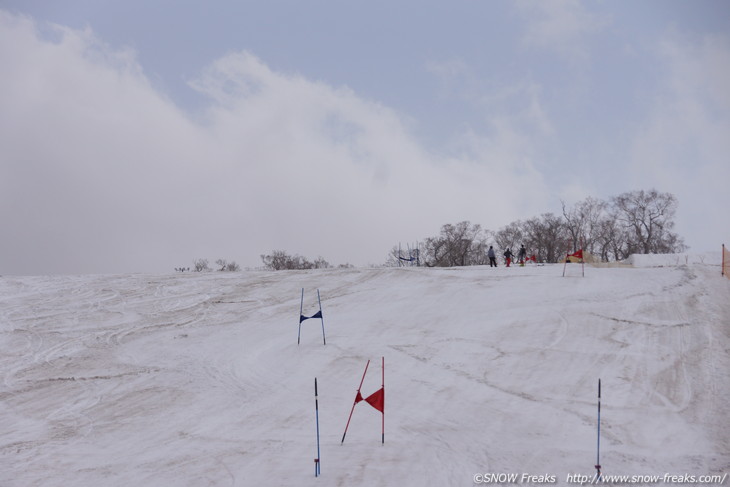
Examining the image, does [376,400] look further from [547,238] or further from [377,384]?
[547,238]

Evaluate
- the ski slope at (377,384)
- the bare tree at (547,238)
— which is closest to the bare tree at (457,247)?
the bare tree at (547,238)

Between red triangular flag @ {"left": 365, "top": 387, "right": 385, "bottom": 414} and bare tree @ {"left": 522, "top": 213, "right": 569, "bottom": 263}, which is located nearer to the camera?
red triangular flag @ {"left": 365, "top": 387, "right": 385, "bottom": 414}

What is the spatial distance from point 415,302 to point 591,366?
356 inches

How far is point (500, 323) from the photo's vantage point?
58.8 feet

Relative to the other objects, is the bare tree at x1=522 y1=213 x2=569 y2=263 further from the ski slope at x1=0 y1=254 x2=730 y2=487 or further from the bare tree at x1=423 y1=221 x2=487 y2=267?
the ski slope at x1=0 y1=254 x2=730 y2=487

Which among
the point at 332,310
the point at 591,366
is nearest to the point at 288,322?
the point at 332,310

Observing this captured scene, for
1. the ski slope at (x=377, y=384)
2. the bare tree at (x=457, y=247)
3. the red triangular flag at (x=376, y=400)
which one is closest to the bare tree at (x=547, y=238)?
the bare tree at (x=457, y=247)

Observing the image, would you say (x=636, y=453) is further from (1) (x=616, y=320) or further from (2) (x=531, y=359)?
(1) (x=616, y=320)

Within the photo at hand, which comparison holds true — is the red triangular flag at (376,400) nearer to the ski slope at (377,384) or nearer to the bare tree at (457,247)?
the ski slope at (377,384)

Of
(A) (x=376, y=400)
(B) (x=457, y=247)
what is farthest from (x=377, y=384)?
(B) (x=457, y=247)

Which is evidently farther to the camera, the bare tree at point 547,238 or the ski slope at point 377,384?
the bare tree at point 547,238

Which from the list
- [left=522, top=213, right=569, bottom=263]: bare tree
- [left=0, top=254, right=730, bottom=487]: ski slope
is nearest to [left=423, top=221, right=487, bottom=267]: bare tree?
[left=522, top=213, right=569, bottom=263]: bare tree

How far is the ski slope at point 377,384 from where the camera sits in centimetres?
904

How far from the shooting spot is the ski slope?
9039 mm
